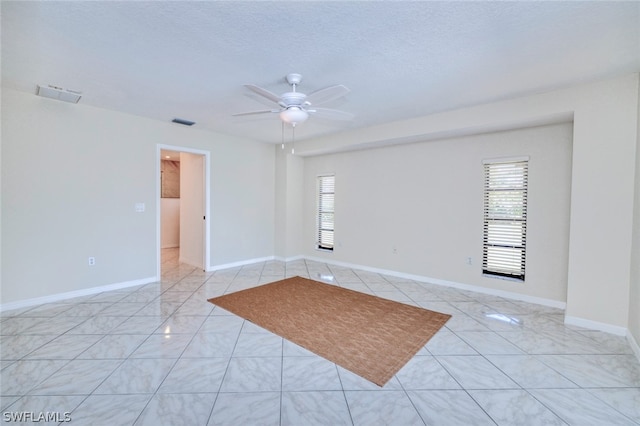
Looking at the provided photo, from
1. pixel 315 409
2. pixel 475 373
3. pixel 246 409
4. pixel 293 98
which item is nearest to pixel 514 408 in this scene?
pixel 475 373

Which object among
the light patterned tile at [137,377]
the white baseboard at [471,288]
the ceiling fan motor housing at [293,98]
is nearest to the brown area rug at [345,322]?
the light patterned tile at [137,377]

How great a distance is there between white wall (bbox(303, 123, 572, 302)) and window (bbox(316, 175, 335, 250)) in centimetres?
17

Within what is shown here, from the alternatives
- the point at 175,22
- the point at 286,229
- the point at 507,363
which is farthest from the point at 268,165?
the point at 507,363

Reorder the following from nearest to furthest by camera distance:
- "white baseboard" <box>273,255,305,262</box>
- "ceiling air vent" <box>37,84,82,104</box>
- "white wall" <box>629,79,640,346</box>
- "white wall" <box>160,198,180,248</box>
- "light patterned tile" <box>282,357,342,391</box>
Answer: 1. "light patterned tile" <box>282,357,342,391</box>
2. "white wall" <box>629,79,640,346</box>
3. "ceiling air vent" <box>37,84,82,104</box>
4. "white baseboard" <box>273,255,305,262</box>
5. "white wall" <box>160,198,180,248</box>

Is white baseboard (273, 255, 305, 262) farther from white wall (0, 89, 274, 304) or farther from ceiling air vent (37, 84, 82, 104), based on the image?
ceiling air vent (37, 84, 82, 104)

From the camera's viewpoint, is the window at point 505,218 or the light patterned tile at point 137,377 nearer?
the light patterned tile at point 137,377

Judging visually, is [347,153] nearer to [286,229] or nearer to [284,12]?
[286,229]

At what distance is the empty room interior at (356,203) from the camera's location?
197 centimetres

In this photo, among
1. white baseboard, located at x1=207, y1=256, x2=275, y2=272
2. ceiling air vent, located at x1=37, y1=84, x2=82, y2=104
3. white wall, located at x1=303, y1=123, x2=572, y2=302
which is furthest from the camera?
white baseboard, located at x1=207, y1=256, x2=275, y2=272

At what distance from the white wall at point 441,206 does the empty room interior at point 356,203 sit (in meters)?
0.03

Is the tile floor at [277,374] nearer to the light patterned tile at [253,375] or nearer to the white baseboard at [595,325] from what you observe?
the light patterned tile at [253,375]

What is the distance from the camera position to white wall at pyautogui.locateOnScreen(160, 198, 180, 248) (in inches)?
319

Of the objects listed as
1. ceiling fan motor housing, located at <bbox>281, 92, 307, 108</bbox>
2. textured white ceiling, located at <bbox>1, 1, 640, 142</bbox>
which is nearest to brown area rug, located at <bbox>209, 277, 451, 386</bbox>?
ceiling fan motor housing, located at <bbox>281, 92, 307, 108</bbox>

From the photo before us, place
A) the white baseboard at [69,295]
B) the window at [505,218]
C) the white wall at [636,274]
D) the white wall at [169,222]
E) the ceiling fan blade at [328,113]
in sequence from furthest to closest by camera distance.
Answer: the white wall at [169,222]
the window at [505,218]
the white baseboard at [69,295]
the ceiling fan blade at [328,113]
the white wall at [636,274]
